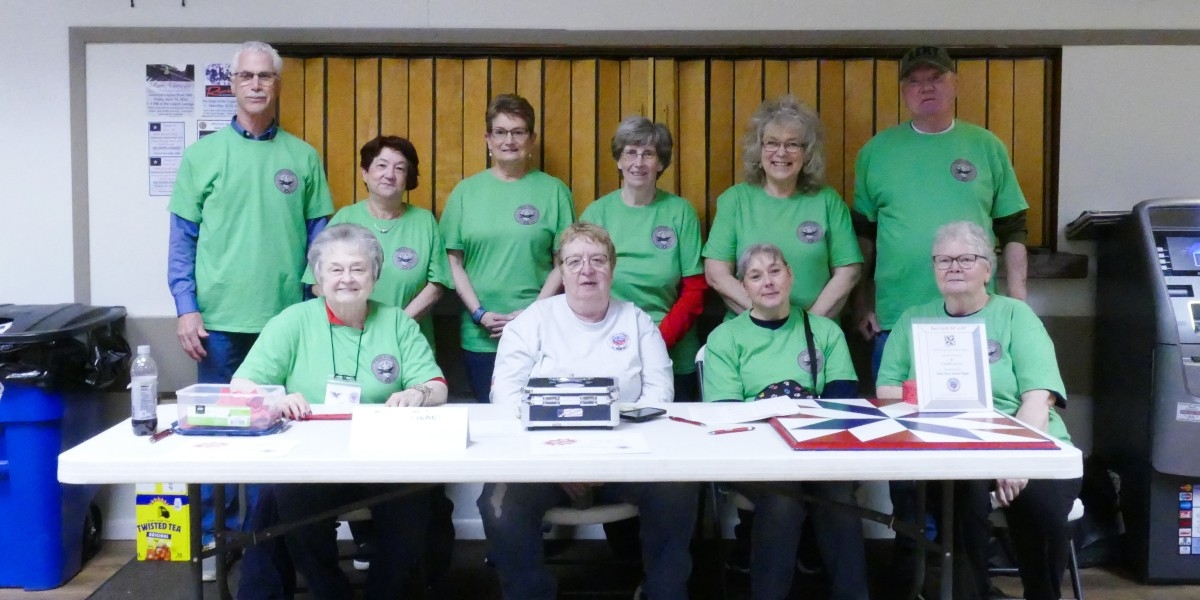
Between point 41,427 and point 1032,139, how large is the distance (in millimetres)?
3831

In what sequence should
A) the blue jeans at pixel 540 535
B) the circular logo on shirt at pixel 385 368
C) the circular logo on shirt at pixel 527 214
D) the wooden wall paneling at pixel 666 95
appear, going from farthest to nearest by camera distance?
1. the wooden wall paneling at pixel 666 95
2. the circular logo on shirt at pixel 527 214
3. the circular logo on shirt at pixel 385 368
4. the blue jeans at pixel 540 535

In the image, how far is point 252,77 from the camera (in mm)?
3156

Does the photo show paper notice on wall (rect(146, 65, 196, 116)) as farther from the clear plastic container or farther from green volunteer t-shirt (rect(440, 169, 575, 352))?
the clear plastic container

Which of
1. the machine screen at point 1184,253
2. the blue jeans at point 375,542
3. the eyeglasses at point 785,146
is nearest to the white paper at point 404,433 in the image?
the blue jeans at point 375,542

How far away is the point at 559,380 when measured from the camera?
7.39 feet

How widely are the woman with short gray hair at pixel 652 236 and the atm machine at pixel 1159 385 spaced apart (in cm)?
155

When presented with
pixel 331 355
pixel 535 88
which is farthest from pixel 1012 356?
pixel 535 88

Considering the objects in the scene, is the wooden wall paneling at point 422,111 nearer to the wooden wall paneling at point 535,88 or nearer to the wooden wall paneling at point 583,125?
the wooden wall paneling at point 535,88

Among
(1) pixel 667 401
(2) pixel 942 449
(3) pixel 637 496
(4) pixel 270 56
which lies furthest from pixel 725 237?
(4) pixel 270 56

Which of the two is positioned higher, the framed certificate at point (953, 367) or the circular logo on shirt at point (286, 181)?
the circular logo on shirt at point (286, 181)

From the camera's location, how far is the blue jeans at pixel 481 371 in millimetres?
3361

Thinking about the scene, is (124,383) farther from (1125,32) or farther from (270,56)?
(1125,32)

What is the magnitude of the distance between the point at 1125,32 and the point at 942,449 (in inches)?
100

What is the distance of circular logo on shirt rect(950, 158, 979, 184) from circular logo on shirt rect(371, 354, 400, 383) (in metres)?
2.01
